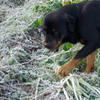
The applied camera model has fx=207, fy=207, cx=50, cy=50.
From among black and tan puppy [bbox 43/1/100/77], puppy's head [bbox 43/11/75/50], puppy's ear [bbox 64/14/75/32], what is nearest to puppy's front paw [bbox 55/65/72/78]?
black and tan puppy [bbox 43/1/100/77]

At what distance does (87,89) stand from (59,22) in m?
1.06

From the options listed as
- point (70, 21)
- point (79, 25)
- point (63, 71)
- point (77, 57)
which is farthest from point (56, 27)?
point (63, 71)

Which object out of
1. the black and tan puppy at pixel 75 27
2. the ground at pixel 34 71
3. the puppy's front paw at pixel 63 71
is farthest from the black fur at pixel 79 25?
the ground at pixel 34 71

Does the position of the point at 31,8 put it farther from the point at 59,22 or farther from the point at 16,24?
the point at 59,22

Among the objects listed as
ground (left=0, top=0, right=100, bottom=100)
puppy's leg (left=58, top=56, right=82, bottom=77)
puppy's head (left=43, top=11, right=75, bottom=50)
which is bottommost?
ground (left=0, top=0, right=100, bottom=100)

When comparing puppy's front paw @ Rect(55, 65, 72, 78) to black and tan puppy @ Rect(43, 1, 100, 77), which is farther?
puppy's front paw @ Rect(55, 65, 72, 78)

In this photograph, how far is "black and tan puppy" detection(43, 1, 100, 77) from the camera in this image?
117 inches

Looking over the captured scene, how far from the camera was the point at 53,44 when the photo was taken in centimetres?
298

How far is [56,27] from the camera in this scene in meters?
2.95

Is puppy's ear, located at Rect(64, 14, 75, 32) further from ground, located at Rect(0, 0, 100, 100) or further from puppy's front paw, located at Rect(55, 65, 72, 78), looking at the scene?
ground, located at Rect(0, 0, 100, 100)

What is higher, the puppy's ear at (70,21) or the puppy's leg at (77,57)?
the puppy's ear at (70,21)

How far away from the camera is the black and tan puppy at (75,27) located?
9.74 feet

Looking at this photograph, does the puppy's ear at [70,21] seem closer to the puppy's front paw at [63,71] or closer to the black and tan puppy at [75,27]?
the black and tan puppy at [75,27]

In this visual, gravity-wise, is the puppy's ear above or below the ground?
above
